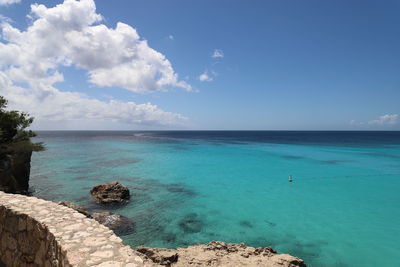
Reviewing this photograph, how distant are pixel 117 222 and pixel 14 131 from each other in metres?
12.3

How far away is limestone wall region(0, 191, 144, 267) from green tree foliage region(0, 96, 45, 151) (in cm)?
1375

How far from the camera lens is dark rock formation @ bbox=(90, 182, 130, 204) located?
16.8m

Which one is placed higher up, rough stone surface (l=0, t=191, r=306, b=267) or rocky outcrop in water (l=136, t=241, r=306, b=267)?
rough stone surface (l=0, t=191, r=306, b=267)

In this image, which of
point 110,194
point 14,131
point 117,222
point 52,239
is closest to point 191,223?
point 117,222

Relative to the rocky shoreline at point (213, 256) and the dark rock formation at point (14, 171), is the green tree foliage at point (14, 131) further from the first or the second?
the rocky shoreline at point (213, 256)

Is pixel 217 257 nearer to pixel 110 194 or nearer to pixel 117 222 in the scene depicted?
pixel 117 222

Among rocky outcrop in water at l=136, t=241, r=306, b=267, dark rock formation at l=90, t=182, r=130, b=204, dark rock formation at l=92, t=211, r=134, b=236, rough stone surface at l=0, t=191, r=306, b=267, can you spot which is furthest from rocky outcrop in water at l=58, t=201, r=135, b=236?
rough stone surface at l=0, t=191, r=306, b=267

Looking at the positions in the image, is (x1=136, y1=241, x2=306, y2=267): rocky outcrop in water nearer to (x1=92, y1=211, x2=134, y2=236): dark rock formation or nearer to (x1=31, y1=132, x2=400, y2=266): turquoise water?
(x1=31, y1=132, x2=400, y2=266): turquoise water

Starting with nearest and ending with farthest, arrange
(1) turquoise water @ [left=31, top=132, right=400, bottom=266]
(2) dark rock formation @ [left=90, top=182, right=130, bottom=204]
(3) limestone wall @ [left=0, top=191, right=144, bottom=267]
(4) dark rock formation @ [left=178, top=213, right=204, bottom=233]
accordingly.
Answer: (3) limestone wall @ [left=0, top=191, right=144, bottom=267] → (1) turquoise water @ [left=31, top=132, right=400, bottom=266] → (4) dark rock formation @ [left=178, top=213, right=204, bottom=233] → (2) dark rock formation @ [left=90, top=182, right=130, bottom=204]

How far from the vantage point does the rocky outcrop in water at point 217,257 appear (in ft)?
26.7

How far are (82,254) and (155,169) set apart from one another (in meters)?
28.1

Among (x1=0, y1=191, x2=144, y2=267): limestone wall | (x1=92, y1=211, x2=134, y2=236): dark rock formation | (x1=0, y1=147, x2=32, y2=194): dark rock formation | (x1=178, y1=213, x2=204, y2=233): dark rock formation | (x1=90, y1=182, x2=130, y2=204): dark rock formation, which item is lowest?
(x1=178, y1=213, x2=204, y2=233): dark rock formation

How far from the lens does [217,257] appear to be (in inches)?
344

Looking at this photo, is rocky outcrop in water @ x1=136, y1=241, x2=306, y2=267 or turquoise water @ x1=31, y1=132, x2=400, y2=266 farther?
turquoise water @ x1=31, y1=132, x2=400, y2=266
